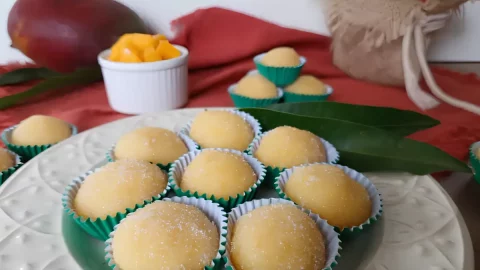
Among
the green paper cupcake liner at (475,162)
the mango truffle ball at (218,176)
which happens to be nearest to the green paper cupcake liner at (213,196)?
the mango truffle ball at (218,176)

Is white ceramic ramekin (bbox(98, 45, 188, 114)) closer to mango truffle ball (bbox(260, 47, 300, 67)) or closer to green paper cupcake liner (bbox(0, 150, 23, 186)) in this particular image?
mango truffle ball (bbox(260, 47, 300, 67))

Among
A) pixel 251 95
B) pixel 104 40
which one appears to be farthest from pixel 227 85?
pixel 104 40

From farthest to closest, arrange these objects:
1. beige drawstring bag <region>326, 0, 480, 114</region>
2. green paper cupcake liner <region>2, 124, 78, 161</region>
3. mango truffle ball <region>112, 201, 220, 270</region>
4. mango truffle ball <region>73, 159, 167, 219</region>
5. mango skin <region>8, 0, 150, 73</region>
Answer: mango skin <region>8, 0, 150, 73</region> < beige drawstring bag <region>326, 0, 480, 114</region> < green paper cupcake liner <region>2, 124, 78, 161</region> < mango truffle ball <region>73, 159, 167, 219</region> < mango truffle ball <region>112, 201, 220, 270</region>

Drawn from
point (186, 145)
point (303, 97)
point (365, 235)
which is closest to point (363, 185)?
point (365, 235)

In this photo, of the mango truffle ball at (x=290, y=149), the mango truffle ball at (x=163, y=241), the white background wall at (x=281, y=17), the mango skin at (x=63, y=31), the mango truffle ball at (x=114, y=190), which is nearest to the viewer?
the mango truffle ball at (x=163, y=241)

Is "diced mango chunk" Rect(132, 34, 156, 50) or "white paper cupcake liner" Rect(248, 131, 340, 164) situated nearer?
"white paper cupcake liner" Rect(248, 131, 340, 164)

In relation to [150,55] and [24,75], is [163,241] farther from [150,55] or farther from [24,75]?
[24,75]

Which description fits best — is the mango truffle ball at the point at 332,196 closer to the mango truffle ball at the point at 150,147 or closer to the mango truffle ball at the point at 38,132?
the mango truffle ball at the point at 150,147

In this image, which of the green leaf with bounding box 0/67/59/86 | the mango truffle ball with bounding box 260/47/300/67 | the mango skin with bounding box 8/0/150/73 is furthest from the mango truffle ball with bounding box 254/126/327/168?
the green leaf with bounding box 0/67/59/86
